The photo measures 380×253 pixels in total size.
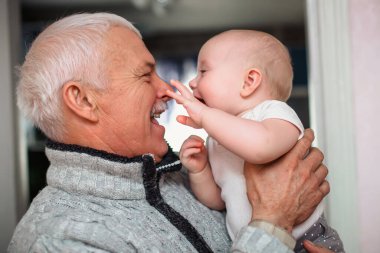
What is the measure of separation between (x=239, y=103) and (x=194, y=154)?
20 cm

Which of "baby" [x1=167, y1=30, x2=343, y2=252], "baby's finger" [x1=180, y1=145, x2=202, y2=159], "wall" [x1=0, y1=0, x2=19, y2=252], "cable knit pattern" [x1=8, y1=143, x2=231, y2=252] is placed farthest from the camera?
"wall" [x1=0, y1=0, x2=19, y2=252]

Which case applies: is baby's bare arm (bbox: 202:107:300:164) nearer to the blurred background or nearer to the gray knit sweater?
the gray knit sweater

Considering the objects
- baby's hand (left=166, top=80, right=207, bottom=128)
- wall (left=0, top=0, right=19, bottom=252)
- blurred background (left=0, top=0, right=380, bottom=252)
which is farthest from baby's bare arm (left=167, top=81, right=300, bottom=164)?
wall (left=0, top=0, right=19, bottom=252)

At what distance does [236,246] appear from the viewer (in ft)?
3.52

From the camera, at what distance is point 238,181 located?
1.25m

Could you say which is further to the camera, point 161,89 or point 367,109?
point 367,109

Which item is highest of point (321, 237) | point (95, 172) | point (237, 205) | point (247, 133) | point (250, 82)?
point (250, 82)

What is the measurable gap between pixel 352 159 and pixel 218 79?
0.82 metres

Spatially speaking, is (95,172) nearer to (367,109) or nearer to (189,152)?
(189,152)

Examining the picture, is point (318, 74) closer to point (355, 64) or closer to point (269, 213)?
point (355, 64)

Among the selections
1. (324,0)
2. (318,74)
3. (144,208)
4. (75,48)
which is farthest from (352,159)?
(75,48)

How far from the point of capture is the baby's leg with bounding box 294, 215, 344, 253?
1246 millimetres

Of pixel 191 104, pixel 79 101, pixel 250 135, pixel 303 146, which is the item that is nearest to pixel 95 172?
pixel 79 101

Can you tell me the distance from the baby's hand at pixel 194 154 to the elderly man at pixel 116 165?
0.04m
